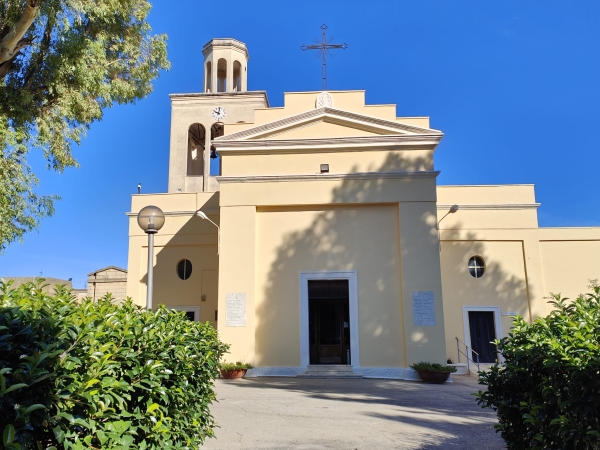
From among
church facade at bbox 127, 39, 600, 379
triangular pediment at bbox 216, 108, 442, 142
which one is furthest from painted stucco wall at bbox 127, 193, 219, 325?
triangular pediment at bbox 216, 108, 442, 142

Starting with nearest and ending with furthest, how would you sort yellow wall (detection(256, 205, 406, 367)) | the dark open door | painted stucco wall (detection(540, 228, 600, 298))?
yellow wall (detection(256, 205, 406, 367))
the dark open door
painted stucco wall (detection(540, 228, 600, 298))

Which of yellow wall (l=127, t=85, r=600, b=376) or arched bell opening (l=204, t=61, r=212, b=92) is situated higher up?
arched bell opening (l=204, t=61, r=212, b=92)

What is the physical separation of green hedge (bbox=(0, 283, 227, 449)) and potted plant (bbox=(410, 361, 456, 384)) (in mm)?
11716

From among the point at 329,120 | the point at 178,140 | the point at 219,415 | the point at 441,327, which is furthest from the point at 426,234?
the point at 178,140

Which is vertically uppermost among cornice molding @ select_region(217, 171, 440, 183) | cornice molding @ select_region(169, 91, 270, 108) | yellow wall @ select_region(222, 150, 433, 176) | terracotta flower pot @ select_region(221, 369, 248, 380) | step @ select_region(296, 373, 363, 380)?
cornice molding @ select_region(169, 91, 270, 108)

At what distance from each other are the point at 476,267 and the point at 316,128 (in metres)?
8.65

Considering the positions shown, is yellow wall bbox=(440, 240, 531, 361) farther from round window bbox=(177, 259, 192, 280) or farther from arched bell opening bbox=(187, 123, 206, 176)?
arched bell opening bbox=(187, 123, 206, 176)

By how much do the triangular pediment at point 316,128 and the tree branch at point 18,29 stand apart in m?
7.75

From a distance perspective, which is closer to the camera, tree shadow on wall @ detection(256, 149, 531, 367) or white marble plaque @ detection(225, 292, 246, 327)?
white marble plaque @ detection(225, 292, 246, 327)

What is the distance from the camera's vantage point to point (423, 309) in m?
15.8

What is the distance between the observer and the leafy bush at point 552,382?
320 cm

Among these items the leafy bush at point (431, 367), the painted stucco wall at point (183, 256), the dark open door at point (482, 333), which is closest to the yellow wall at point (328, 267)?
the leafy bush at point (431, 367)

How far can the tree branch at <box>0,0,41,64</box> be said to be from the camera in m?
9.78

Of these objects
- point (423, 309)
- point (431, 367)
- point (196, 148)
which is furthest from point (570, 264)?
point (196, 148)
